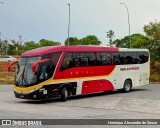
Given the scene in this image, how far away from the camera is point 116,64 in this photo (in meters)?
28.6

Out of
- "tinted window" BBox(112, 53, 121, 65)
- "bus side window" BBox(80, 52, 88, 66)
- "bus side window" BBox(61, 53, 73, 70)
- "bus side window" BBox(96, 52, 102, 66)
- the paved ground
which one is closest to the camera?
the paved ground

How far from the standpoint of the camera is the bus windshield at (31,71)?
883 inches

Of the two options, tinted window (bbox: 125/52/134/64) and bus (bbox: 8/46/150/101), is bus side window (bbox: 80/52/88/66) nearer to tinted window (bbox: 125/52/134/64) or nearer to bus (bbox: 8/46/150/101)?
bus (bbox: 8/46/150/101)

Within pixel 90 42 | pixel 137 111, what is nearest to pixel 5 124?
pixel 137 111

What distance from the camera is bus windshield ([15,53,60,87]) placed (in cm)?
2244

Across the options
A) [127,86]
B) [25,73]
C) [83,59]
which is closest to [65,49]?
[83,59]

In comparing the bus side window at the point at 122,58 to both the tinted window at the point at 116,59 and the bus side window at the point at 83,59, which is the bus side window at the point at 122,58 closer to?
the tinted window at the point at 116,59

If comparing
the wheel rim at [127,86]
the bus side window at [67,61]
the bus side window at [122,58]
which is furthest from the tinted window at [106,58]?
the bus side window at [67,61]

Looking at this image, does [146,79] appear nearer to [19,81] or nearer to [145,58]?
[145,58]

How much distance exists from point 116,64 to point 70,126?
15.8m

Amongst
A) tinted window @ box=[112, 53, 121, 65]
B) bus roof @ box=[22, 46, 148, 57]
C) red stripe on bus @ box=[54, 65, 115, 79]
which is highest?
bus roof @ box=[22, 46, 148, 57]

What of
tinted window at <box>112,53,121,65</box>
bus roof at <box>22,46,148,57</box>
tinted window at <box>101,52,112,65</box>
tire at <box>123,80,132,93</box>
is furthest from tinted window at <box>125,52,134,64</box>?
tinted window at <box>101,52,112,65</box>

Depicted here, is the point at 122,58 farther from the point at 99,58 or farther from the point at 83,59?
the point at 83,59

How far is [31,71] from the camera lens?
886 inches
